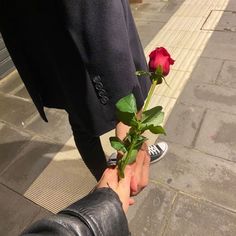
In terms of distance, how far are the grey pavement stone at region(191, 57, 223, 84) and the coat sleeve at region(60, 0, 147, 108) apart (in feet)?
8.75

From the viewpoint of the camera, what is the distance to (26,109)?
3.54 meters

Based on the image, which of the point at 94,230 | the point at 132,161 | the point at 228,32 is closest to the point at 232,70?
the point at 228,32

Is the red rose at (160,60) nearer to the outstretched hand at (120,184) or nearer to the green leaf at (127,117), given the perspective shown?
the green leaf at (127,117)

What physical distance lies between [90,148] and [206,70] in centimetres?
252

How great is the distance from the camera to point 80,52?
102 centimetres

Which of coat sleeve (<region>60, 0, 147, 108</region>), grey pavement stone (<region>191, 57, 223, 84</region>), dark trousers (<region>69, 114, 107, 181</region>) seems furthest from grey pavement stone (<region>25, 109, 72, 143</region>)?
coat sleeve (<region>60, 0, 147, 108</region>)

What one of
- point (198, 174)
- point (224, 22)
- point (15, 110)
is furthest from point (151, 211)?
point (224, 22)

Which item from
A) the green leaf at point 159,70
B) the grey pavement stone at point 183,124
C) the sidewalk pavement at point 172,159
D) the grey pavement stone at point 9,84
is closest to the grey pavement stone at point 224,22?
the sidewalk pavement at point 172,159

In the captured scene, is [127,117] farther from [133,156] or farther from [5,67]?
[5,67]

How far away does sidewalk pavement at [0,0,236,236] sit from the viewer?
220 cm

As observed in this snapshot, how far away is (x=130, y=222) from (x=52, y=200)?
690mm

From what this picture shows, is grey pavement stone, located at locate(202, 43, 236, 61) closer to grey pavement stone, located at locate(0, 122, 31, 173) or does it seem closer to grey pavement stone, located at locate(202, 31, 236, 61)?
grey pavement stone, located at locate(202, 31, 236, 61)

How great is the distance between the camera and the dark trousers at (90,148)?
5.60ft

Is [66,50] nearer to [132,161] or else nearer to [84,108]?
[84,108]
